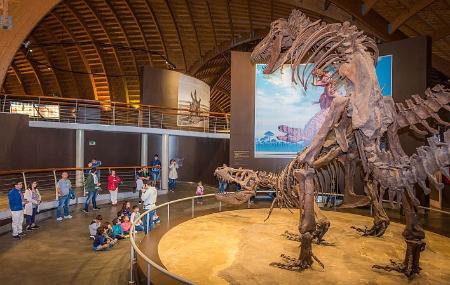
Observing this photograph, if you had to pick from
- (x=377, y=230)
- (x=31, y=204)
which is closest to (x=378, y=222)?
(x=377, y=230)

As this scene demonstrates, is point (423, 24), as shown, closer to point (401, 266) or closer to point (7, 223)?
point (401, 266)

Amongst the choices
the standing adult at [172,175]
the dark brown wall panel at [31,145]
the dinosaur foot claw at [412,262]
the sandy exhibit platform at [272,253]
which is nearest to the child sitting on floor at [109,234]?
the sandy exhibit platform at [272,253]

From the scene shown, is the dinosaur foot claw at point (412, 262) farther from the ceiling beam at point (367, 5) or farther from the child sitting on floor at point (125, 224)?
the ceiling beam at point (367, 5)

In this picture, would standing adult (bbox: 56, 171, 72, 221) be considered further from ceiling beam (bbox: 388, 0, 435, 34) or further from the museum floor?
ceiling beam (bbox: 388, 0, 435, 34)

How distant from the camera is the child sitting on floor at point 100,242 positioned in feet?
23.7

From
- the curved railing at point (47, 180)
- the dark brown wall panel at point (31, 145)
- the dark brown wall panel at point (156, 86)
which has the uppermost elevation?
the dark brown wall panel at point (156, 86)

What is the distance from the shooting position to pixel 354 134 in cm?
578

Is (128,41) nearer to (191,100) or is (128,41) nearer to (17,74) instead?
(191,100)

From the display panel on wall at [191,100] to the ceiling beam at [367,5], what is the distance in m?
7.96

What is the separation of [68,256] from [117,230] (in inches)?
52.1

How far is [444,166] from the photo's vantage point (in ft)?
14.7

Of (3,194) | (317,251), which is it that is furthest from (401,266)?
(3,194)

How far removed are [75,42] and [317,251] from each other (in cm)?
2297

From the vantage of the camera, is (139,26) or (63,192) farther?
(139,26)
